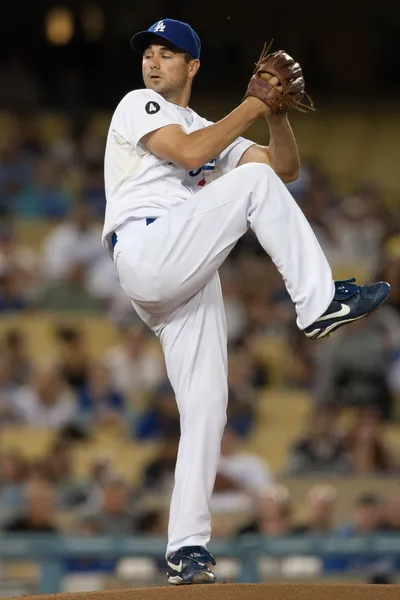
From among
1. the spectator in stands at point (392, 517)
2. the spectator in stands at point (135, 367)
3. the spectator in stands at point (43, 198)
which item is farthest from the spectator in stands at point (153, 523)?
the spectator in stands at point (43, 198)

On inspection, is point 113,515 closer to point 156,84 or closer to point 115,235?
point 115,235

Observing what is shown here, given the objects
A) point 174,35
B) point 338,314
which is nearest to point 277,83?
point 174,35

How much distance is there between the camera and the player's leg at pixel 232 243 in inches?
167

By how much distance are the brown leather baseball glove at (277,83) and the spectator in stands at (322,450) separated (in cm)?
439

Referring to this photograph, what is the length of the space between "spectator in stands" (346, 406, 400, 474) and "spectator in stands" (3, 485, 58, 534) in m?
2.08

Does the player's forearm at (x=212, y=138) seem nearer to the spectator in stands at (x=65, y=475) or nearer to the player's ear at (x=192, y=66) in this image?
the player's ear at (x=192, y=66)

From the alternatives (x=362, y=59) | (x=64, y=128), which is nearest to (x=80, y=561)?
(x=64, y=128)

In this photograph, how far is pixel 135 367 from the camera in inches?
371

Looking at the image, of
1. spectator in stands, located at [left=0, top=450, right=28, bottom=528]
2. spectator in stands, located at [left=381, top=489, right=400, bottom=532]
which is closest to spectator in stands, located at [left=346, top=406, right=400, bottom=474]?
spectator in stands, located at [left=381, top=489, right=400, bottom=532]

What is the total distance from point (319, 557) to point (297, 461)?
4.91 feet

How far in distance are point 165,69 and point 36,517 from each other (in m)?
3.92

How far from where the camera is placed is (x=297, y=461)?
851cm

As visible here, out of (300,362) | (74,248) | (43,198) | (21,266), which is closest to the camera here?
(300,362)

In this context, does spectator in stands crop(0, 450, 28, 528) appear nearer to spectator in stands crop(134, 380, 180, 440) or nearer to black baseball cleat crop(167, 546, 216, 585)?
spectator in stands crop(134, 380, 180, 440)
